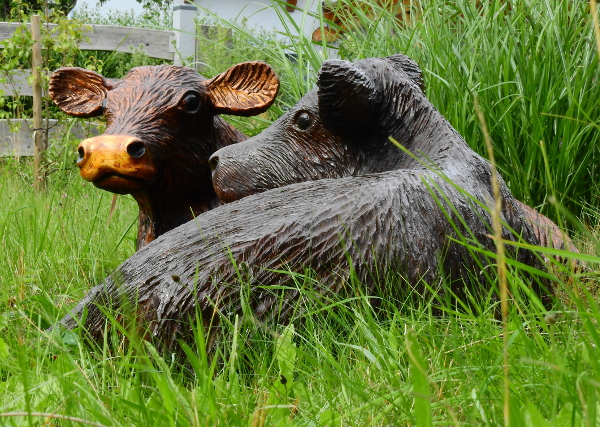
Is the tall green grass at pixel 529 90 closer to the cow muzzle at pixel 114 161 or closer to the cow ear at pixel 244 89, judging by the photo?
the cow ear at pixel 244 89

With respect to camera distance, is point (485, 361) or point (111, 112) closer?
point (485, 361)

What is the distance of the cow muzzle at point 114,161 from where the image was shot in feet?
8.66

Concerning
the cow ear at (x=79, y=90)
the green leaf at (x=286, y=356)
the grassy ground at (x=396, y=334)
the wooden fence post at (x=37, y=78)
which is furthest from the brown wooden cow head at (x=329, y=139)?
the wooden fence post at (x=37, y=78)

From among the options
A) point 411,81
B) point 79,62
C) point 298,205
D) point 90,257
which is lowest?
point 79,62

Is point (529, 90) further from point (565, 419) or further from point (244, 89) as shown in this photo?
point (565, 419)

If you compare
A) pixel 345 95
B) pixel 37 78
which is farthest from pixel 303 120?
pixel 37 78

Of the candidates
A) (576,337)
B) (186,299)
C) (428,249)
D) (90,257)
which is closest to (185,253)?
(186,299)

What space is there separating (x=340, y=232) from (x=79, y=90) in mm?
1590

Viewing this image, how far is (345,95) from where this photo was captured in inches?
98.8

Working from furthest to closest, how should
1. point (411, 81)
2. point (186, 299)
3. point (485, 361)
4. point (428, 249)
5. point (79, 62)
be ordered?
1. point (79, 62)
2. point (411, 81)
3. point (428, 249)
4. point (186, 299)
5. point (485, 361)

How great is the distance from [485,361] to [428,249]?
0.57m

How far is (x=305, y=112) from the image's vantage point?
279 cm

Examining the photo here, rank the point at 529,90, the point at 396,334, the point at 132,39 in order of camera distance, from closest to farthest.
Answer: the point at 396,334, the point at 529,90, the point at 132,39

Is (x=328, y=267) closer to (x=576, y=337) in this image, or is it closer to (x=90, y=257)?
(x=576, y=337)
